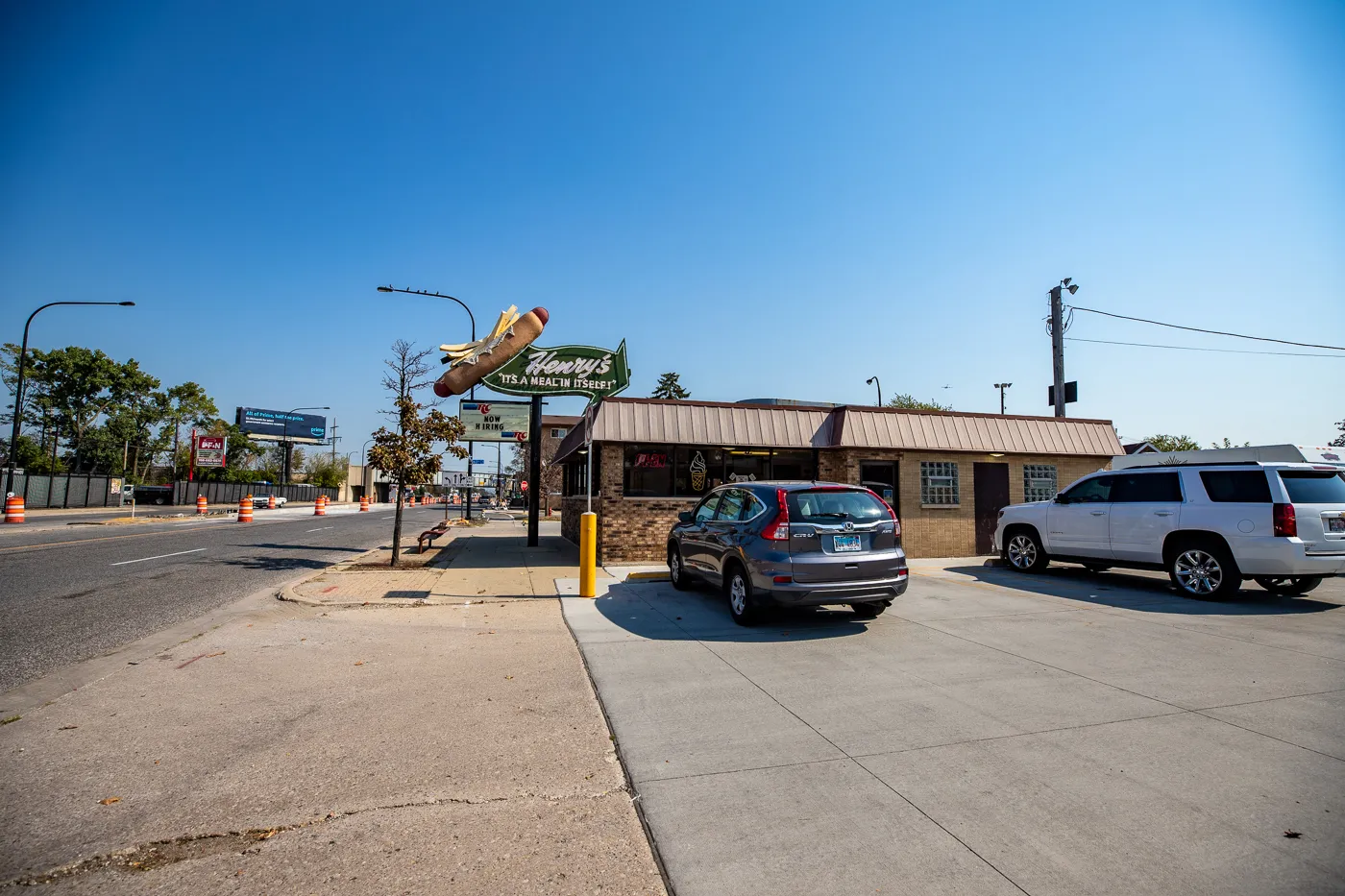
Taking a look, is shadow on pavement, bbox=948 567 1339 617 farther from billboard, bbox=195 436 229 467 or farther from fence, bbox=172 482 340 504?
billboard, bbox=195 436 229 467

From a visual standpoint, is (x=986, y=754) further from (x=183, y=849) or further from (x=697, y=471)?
(x=697, y=471)

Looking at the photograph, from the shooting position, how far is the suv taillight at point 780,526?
7160 millimetres

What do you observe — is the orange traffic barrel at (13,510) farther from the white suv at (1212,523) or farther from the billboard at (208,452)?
the billboard at (208,452)

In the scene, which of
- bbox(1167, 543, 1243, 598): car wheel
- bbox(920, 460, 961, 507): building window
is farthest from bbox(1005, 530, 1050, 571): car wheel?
bbox(920, 460, 961, 507): building window

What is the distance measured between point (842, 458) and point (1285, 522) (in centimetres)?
777

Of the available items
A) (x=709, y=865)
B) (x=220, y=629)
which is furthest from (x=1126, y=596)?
(x=220, y=629)

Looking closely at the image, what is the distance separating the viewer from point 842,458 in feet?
49.3

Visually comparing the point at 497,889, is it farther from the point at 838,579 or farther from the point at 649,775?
the point at 838,579

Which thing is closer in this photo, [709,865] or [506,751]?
[709,865]

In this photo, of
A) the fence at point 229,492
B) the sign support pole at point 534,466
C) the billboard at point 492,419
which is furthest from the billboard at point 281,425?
the sign support pole at point 534,466

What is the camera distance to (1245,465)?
8961 millimetres

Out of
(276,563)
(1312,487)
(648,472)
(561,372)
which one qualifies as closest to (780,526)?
(648,472)

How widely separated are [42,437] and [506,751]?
7993cm

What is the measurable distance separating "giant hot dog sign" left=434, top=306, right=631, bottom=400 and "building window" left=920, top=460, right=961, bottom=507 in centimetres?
752
